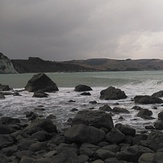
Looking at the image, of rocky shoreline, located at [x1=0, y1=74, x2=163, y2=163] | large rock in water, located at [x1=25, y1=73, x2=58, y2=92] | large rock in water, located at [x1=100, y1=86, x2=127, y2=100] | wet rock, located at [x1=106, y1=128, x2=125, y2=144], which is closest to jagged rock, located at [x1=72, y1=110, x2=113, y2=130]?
rocky shoreline, located at [x1=0, y1=74, x2=163, y2=163]

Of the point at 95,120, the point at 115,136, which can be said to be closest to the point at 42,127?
the point at 95,120

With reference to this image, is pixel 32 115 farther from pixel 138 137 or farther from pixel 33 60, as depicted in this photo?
pixel 33 60

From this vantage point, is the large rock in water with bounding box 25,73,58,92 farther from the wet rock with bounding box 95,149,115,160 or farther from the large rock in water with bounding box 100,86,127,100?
the wet rock with bounding box 95,149,115,160

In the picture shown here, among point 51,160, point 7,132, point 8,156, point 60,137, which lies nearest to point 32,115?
point 7,132

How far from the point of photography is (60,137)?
1020 centimetres

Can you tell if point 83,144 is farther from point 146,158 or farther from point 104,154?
point 146,158

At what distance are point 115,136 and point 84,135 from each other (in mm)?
1227

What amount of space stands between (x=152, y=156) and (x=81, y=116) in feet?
15.2

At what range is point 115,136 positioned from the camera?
9758 mm

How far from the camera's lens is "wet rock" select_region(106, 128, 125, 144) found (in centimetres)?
965

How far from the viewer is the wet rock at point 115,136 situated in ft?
31.7

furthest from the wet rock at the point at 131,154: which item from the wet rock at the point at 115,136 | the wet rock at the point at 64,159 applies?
the wet rock at the point at 115,136

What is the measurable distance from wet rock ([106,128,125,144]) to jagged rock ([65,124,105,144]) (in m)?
0.24

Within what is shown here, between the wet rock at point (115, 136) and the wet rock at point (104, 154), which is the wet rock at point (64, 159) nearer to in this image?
the wet rock at point (104, 154)
